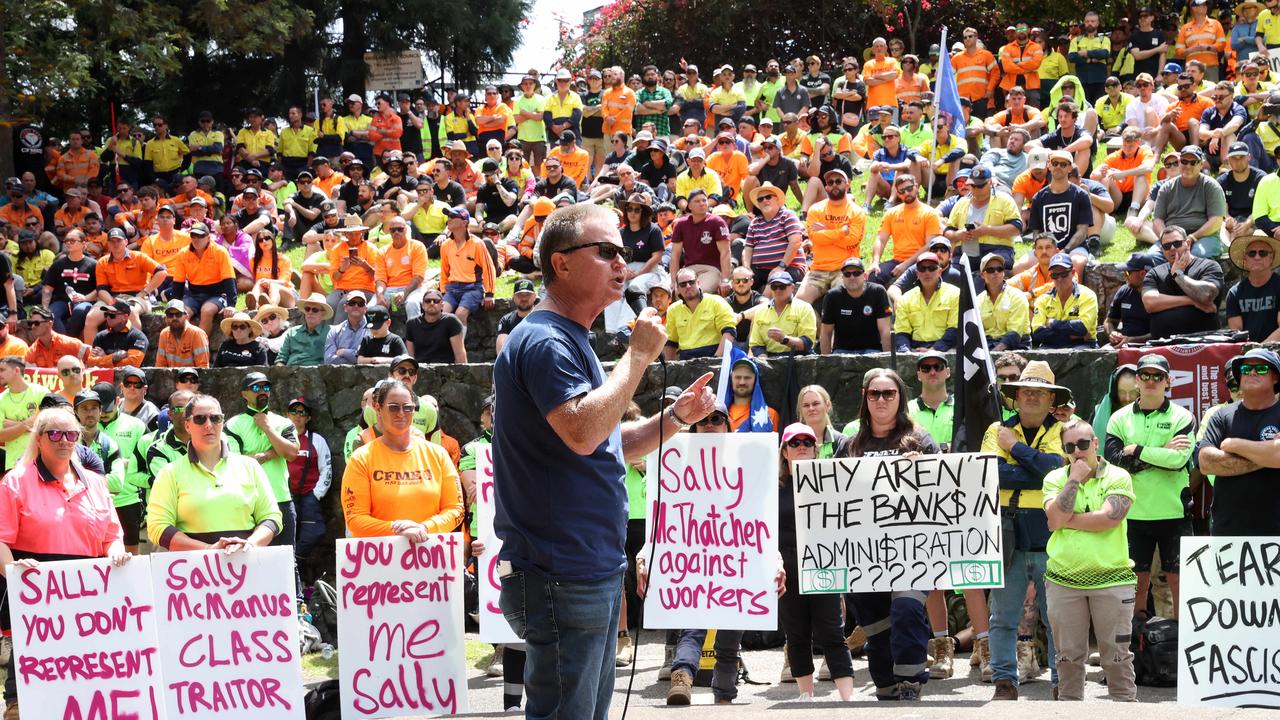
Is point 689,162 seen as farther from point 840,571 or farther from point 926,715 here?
point 926,715

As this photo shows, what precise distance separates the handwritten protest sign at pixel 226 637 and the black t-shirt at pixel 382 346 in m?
6.46

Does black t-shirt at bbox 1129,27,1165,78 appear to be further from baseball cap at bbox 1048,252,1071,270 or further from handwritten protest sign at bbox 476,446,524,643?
handwritten protest sign at bbox 476,446,524,643

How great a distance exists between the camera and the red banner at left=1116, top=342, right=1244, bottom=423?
34.4 ft

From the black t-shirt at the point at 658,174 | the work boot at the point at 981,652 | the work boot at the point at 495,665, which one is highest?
the black t-shirt at the point at 658,174

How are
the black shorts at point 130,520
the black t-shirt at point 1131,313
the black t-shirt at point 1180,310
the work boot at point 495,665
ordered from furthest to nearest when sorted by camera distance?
the black t-shirt at point 1131,313, the black t-shirt at point 1180,310, the black shorts at point 130,520, the work boot at point 495,665

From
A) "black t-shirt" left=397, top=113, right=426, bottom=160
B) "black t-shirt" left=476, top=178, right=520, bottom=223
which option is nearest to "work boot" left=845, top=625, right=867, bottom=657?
"black t-shirt" left=476, top=178, right=520, bottom=223

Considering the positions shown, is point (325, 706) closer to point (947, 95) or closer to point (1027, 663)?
point (1027, 663)

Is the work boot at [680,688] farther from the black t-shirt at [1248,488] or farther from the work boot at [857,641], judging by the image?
the black t-shirt at [1248,488]

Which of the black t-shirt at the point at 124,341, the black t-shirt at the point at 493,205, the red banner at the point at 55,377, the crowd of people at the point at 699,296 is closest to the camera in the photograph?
the crowd of people at the point at 699,296

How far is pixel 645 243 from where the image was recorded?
15.2 meters

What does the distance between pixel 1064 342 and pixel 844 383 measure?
1700mm

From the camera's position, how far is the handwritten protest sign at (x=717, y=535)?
8039mm

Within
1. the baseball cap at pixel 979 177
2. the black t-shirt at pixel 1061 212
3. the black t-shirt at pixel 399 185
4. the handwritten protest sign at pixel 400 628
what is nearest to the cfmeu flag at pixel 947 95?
the baseball cap at pixel 979 177

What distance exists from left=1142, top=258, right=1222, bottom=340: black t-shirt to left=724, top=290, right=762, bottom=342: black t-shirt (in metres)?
3.23
